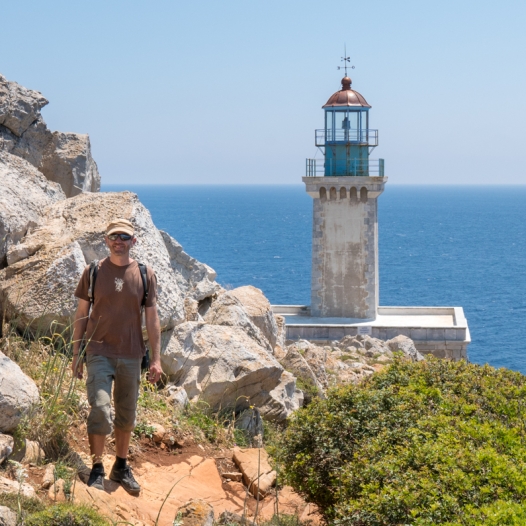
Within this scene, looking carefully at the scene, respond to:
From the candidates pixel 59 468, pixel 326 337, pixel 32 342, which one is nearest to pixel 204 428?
pixel 32 342

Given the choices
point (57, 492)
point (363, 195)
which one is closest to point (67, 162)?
point (57, 492)

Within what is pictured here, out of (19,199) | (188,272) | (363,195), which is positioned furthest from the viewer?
(363,195)

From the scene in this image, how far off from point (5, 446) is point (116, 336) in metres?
0.99

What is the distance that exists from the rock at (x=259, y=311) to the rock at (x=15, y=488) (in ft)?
19.1

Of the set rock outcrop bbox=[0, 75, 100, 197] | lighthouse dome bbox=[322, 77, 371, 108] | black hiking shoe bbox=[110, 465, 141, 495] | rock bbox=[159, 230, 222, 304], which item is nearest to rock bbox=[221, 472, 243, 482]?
black hiking shoe bbox=[110, 465, 141, 495]

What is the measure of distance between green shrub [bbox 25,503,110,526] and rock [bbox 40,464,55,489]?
618 millimetres

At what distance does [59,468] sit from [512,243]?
87072mm

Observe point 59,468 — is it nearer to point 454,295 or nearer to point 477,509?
point 477,509

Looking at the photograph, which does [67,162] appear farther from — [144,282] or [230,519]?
[230,519]

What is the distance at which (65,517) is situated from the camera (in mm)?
4418

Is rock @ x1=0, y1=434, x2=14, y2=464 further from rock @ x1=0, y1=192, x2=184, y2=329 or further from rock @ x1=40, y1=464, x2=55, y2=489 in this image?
rock @ x1=0, y1=192, x2=184, y2=329

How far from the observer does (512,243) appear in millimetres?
87875

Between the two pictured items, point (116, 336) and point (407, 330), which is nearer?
point (116, 336)

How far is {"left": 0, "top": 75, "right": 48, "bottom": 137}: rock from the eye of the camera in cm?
966
